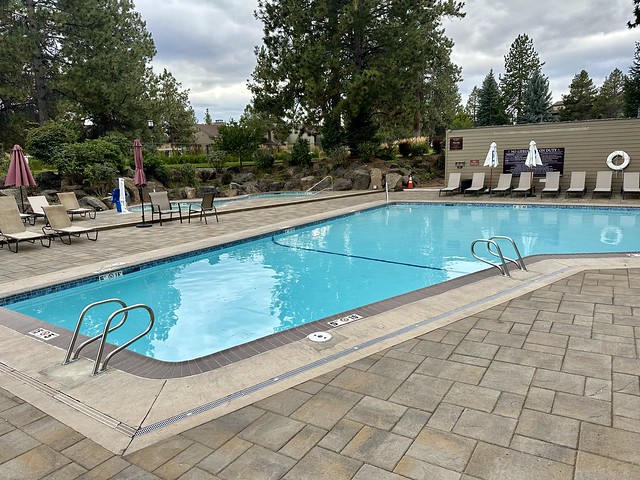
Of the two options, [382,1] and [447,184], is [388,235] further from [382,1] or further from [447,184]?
[382,1]

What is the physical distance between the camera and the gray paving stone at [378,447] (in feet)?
7.26

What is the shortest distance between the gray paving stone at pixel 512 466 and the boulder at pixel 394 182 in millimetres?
17713

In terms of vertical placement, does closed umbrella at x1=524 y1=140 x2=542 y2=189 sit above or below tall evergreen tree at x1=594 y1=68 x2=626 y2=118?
below

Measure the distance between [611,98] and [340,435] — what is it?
192ft

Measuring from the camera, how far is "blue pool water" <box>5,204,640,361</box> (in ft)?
17.7

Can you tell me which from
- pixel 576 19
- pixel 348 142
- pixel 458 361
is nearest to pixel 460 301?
pixel 458 361

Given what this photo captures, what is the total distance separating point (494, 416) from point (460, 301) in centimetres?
225

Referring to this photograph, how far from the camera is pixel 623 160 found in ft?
47.1

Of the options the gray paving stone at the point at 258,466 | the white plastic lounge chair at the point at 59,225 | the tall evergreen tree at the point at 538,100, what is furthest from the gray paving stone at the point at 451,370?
the tall evergreen tree at the point at 538,100

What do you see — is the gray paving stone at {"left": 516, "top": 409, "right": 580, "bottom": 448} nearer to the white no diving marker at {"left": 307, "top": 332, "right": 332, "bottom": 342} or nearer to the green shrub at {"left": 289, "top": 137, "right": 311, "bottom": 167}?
the white no diving marker at {"left": 307, "top": 332, "right": 332, "bottom": 342}

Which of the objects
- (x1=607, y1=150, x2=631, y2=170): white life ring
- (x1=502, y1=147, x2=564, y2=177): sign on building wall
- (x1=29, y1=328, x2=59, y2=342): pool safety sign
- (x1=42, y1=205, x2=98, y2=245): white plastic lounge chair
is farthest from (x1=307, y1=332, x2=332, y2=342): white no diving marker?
(x1=607, y1=150, x2=631, y2=170): white life ring

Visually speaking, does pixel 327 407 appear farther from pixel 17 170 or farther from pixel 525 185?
pixel 525 185

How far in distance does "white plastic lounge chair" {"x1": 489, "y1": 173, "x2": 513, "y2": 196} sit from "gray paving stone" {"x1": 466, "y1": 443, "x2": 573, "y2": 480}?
577 inches

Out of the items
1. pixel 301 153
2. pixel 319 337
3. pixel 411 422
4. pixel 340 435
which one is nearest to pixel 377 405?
pixel 411 422
